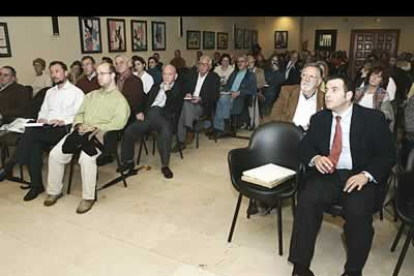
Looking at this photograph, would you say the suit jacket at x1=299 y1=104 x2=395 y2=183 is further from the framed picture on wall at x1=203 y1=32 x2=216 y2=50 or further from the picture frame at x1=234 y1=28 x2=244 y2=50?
the picture frame at x1=234 y1=28 x2=244 y2=50

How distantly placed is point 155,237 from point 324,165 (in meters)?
1.27

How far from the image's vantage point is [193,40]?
31.5 ft

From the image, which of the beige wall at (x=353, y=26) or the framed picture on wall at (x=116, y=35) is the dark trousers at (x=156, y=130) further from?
the beige wall at (x=353, y=26)

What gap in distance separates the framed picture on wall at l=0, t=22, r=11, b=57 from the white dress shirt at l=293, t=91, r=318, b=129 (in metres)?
4.54

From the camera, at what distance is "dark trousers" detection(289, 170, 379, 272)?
77.3 inches

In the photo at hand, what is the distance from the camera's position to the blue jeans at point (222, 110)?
515 centimetres

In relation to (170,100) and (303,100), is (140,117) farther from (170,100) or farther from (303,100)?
(303,100)

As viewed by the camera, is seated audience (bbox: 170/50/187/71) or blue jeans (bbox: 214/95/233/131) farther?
seated audience (bbox: 170/50/187/71)

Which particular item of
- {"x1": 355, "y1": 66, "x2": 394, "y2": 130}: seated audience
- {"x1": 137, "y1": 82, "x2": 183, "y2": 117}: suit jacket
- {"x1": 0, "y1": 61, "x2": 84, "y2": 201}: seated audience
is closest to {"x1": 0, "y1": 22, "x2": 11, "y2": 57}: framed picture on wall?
{"x1": 0, "y1": 61, "x2": 84, "y2": 201}: seated audience

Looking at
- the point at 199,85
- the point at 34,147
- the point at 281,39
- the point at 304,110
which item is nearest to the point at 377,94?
the point at 304,110

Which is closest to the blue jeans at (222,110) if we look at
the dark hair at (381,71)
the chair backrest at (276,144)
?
the dark hair at (381,71)

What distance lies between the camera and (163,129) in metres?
3.87

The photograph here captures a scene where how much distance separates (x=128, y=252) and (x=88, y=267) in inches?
10.6
